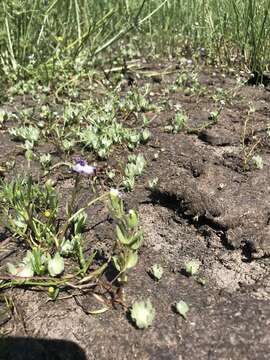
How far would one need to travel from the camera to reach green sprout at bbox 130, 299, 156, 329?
1.46 metres

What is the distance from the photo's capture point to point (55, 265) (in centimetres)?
159

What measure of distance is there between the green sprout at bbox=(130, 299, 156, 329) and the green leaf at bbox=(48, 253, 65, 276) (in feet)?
1.01

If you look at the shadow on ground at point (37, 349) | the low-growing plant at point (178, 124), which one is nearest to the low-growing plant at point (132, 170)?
the low-growing plant at point (178, 124)

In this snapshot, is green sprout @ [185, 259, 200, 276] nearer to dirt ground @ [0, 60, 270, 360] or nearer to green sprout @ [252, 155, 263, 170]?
dirt ground @ [0, 60, 270, 360]

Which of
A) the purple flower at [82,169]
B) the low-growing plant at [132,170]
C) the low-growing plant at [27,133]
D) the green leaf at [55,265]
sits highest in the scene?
the purple flower at [82,169]

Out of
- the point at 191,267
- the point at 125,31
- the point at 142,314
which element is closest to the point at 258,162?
the point at 191,267

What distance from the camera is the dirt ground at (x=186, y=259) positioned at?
144 cm

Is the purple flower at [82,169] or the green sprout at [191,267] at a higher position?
the purple flower at [82,169]

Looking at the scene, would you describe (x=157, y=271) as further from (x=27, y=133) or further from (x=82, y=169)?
(x=27, y=133)

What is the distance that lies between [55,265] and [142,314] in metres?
0.37

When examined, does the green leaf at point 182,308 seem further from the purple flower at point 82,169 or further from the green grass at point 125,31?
the green grass at point 125,31

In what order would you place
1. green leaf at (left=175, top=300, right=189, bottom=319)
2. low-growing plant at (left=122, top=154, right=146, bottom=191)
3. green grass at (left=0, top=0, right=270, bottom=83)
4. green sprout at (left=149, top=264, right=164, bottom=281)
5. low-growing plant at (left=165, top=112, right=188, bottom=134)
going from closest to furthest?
green leaf at (left=175, top=300, right=189, bottom=319)
green sprout at (left=149, top=264, right=164, bottom=281)
low-growing plant at (left=122, top=154, right=146, bottom=191)
low-growing plant at (left=165, top=112, right=188, bottom=134)
green grass at (left=0, top=0, right=270, bottom=83)

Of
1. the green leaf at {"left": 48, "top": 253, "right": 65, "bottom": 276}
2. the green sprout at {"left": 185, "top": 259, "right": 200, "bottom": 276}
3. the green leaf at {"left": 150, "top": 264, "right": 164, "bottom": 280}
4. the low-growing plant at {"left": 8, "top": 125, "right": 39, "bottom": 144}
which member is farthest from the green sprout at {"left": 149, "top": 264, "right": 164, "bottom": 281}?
the low-growing plant at {"left": 8, "top": 125, "right": 39, "bottom": 144}

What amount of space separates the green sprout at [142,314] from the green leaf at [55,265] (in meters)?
0.31
